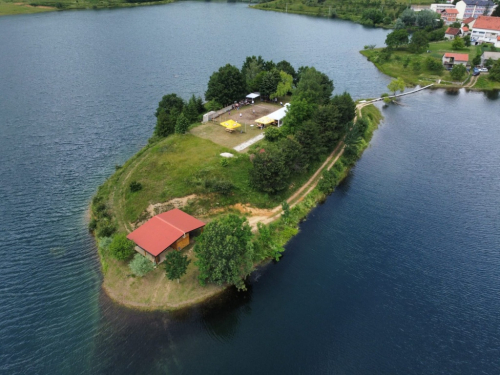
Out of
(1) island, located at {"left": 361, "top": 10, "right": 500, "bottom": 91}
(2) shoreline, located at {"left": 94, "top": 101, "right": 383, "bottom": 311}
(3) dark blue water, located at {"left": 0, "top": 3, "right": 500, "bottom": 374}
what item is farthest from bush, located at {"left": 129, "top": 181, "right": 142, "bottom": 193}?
(1) island, located at {"left": 361, "top": 10, "right": 500, "bottom": 91}

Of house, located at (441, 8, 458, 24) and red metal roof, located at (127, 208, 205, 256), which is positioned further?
house, located at (441, 8, 458, 24)

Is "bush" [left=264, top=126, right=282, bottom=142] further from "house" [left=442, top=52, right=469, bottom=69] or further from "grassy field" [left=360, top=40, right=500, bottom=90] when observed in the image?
"house" [left=442, top=52, right=469, bottom=69]

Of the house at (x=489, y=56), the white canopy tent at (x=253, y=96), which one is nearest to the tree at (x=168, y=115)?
the white canopy tent at (x=253, y=96)

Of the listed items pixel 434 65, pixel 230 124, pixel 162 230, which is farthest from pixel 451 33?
pixel 162 230

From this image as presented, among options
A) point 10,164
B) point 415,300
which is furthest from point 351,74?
point 10,164

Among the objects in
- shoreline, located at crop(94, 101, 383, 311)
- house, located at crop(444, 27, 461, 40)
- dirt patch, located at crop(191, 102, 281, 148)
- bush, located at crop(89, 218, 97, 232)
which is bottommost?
shoreline, located at crop(94, 101, 383, 311)

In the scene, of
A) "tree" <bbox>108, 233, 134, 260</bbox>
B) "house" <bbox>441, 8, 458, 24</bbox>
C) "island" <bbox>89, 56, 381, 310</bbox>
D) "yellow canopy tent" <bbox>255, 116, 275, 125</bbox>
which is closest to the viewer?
"island" <bbox>89, 56, 381, 310</bbox>

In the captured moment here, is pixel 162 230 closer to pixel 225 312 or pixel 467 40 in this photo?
pixel 225 312
